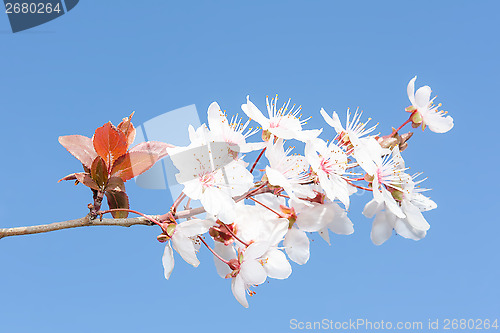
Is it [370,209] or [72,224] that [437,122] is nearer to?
[370,209]

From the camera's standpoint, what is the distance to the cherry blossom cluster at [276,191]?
1.25 meters

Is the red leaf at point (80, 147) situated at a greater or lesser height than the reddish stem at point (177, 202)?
greater

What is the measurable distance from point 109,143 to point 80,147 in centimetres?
10

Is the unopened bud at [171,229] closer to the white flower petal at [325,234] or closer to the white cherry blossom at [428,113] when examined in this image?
the white flower petal at [325,234]

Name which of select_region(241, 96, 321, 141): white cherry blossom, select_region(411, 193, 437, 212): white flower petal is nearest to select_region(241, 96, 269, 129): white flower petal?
select_region(241, 96, 321, 141): white cherry blossom

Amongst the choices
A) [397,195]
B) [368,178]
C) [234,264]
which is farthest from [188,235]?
[397,195]

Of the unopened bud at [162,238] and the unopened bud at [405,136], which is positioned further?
the unopened bud at [405,136]

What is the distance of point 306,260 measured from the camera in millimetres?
1379

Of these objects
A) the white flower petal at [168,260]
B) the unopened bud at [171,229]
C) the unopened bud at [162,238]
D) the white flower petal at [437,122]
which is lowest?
the white flower petal at [168,260]

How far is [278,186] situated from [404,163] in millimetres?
457

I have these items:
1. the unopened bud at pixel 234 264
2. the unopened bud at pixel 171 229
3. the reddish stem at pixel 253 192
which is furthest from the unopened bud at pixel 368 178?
the unopened bud at pixel 171 229

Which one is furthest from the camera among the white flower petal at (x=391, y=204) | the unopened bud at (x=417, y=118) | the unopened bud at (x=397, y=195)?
the unopened bud at (x=417, y=118)

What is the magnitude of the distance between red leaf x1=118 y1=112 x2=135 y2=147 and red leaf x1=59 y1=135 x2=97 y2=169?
11cm

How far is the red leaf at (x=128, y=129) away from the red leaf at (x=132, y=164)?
0.07m
